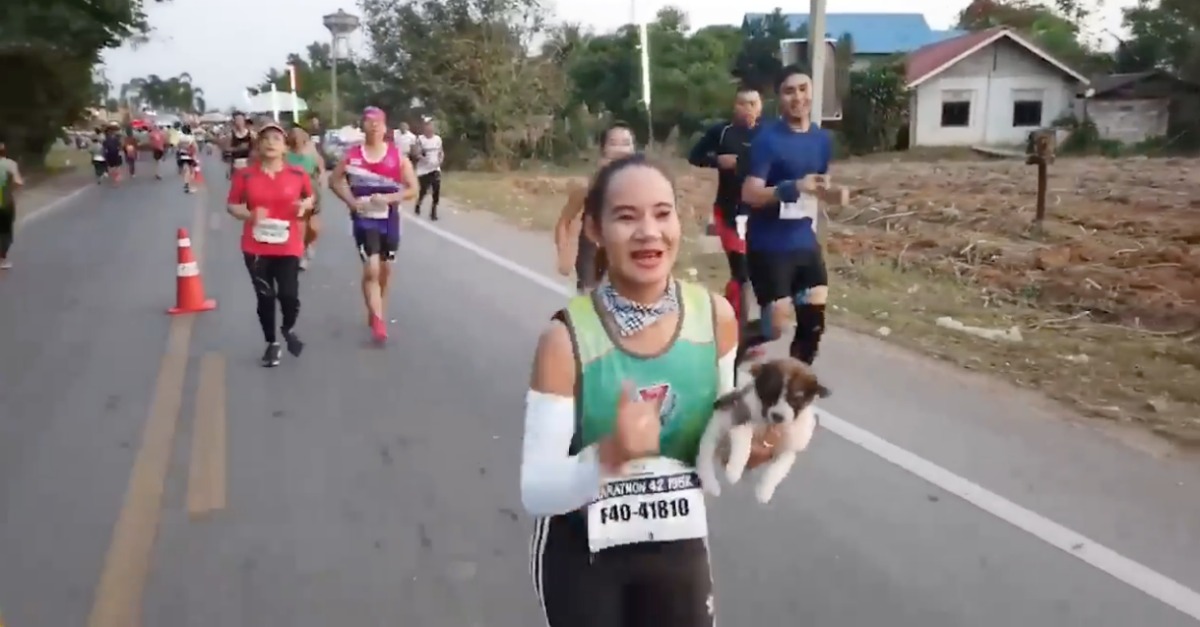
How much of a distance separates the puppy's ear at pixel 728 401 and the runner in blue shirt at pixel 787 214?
171 inches

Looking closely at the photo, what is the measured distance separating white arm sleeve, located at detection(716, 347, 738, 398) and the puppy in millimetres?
63

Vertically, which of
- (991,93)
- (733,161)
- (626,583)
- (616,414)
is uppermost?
(991,93)

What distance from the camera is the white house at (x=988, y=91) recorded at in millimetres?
47625

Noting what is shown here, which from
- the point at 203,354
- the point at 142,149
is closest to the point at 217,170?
the point at 142,149

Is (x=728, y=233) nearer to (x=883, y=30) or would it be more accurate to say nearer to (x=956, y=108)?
(x=956, y=108)

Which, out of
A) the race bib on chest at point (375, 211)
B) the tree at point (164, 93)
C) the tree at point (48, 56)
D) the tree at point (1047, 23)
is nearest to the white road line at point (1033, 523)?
the race bib on chest at point (375, 211)

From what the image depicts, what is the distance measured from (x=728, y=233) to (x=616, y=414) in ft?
22.3

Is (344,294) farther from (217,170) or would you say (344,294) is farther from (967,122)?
(967,122)

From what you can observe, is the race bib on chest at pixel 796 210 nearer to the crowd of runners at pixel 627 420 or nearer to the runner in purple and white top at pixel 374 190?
the runner in purple and white top at pixel 374 190

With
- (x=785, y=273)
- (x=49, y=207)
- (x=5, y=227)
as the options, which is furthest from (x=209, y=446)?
(x=49, y=207)

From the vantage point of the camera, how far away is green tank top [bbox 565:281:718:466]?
7.45 ft

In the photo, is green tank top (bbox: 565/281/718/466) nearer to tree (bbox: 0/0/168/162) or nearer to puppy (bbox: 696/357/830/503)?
puppy (bbox: 696/357/830/503)

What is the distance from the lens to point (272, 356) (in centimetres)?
848

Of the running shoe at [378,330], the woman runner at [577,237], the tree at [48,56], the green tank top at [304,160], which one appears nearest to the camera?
the woman runner at [577,237]
